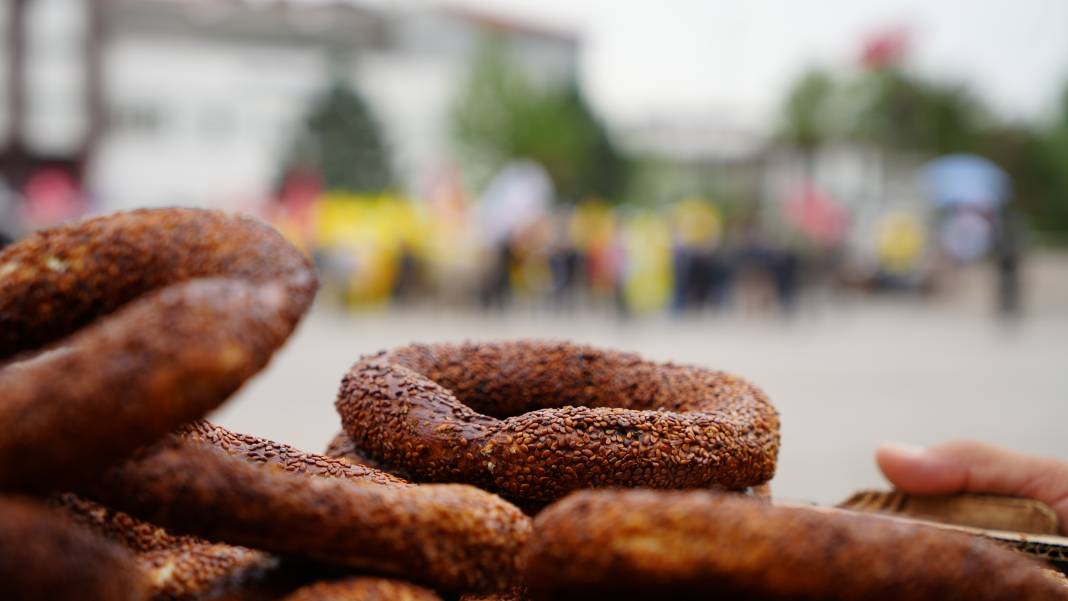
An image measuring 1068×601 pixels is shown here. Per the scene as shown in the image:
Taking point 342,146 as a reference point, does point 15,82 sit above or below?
above

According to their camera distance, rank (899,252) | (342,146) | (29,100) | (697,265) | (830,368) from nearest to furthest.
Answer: (830,368), (697,265), (899,252), (29,100), (342,146)

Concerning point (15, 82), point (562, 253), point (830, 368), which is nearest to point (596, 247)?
point (562, 253)

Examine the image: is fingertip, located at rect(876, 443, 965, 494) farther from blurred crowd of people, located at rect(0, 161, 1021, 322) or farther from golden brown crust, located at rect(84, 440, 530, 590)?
blurred crowd of people, located at rect(0, 161, 1021, 322)

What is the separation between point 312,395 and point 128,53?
54.2 meters

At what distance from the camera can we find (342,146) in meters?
53.0

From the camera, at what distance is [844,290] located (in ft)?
109

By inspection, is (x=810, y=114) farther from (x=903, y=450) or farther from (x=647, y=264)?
(x=903, y=450)

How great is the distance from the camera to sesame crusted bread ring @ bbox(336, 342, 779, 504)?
1608mm

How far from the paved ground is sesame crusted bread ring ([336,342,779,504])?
0.91 feet

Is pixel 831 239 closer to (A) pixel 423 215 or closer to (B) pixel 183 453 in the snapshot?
(A) pixel 423 215

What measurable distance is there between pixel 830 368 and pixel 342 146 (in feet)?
139

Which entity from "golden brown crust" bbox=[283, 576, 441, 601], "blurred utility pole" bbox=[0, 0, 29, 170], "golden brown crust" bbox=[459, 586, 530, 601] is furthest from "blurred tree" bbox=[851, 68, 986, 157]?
"golden brown crust" bbox=[283, 576, 441, 601]

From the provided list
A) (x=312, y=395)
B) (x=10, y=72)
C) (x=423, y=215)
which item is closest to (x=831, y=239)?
(x=423, y=215)

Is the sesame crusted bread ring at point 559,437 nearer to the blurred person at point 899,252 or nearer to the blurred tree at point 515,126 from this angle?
the blurred person at point 899,252
